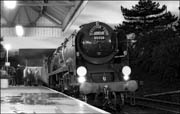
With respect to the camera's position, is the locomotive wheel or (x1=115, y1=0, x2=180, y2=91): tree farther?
(x1=115, y1=0, x2=180, y2=91): tree

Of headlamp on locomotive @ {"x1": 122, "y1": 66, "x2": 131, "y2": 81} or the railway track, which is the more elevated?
headlamp on locomotive @ {"x1": 122, "y1": 66, "x2": 131, "y2": 81}

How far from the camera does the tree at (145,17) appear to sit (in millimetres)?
42844

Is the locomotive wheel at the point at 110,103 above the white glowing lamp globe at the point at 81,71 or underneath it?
underneath

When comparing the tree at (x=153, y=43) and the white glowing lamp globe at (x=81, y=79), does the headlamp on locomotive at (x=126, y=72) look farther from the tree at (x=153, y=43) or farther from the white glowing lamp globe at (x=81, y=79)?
the tree at (x=153, y=43)

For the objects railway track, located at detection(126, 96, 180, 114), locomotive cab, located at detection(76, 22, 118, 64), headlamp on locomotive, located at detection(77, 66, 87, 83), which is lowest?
railway track, located at detection(126, 96, 180, 114)

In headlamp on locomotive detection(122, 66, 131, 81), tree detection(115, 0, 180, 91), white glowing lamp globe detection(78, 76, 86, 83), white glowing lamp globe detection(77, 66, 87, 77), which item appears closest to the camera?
white glowing lamp globe detection(78, 76, 86, 83)

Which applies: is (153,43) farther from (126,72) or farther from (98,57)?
(126,72)

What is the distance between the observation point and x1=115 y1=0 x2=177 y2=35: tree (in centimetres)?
4284

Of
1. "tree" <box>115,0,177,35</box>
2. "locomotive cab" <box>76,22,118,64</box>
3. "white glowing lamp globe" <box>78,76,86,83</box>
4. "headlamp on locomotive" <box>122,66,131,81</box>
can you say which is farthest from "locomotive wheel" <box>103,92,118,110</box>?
"tree" <box>115,0,177,35</box>

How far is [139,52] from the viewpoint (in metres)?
32.3

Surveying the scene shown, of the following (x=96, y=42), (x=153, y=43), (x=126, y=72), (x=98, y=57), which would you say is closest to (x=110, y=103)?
(x=126, y=72)

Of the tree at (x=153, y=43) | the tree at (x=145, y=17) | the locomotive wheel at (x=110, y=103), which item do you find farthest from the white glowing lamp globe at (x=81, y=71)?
the tree at (x=145, y=17)

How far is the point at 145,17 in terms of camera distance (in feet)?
145

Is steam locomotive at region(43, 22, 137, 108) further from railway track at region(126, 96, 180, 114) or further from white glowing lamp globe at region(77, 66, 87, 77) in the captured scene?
railway track at region(126, 96, 180, 114)
